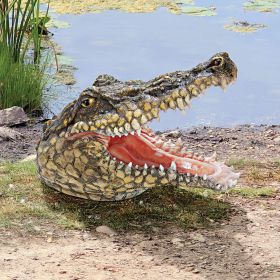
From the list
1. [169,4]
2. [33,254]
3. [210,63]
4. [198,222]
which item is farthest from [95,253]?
[169,4]

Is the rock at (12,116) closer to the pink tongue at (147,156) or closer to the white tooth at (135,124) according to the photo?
the pink tongue at (147,156)

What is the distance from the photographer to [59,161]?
6039 mm

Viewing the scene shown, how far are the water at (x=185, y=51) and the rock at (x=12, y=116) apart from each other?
2.44 feet

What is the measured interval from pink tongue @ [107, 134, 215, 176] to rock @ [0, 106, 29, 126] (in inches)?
150

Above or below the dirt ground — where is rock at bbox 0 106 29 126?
below

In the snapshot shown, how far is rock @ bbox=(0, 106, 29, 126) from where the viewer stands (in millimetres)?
9656

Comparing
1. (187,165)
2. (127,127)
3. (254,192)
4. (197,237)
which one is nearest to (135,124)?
(127,127)

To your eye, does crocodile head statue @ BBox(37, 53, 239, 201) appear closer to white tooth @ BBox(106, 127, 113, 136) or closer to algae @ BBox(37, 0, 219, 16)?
white tooth @ BBox(106, 127, 113, 136)

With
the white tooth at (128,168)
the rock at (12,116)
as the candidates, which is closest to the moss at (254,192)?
the white tooth at (128,168)

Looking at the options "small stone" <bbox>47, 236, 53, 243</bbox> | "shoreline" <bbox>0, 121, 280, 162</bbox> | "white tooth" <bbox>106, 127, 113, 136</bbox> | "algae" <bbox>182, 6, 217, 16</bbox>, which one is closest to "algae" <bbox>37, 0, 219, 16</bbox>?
"algae" <bbox>182, 6, 217, 16</bbox>

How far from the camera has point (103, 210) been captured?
609 cm

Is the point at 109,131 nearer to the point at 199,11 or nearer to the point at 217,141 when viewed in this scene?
the point at 217,141

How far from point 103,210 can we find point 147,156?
51cm

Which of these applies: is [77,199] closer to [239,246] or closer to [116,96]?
[116,96]
